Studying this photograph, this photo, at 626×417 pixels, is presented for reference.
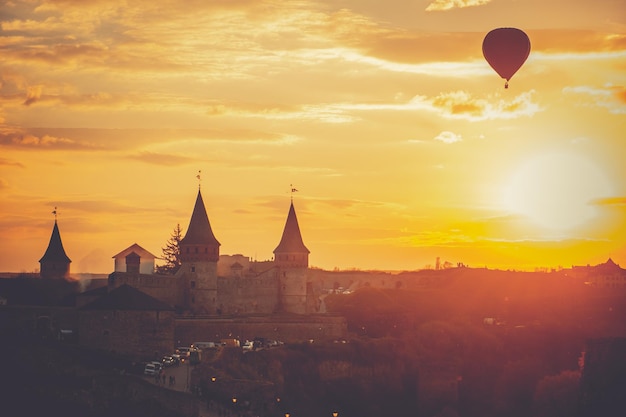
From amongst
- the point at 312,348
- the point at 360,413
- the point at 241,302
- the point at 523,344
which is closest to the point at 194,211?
the point at 241,302

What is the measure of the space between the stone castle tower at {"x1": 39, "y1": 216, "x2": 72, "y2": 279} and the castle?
15.6ft

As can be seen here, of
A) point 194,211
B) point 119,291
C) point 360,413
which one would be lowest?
point 360,413

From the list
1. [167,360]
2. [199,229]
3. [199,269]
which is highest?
[199,229]

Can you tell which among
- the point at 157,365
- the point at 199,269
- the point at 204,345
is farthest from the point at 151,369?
the point at 199,269

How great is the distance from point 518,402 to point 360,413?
15946mm

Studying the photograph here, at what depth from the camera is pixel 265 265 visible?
153375 millimetres

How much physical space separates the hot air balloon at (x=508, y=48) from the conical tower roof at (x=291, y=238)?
29.9 meters

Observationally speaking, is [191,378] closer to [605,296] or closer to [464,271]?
[605,296]

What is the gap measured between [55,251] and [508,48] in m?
44.9

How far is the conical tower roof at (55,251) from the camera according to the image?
333 feet

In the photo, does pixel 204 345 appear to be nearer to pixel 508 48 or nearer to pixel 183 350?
pixel 183 350

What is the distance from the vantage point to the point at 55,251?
10169 cm

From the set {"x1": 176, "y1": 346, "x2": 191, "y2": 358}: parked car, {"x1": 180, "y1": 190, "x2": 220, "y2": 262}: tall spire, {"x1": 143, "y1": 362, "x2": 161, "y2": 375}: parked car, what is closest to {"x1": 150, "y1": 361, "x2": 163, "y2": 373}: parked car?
{"x1": 143, "y1": 362, "x2": 161, "y2": 375}: parked car

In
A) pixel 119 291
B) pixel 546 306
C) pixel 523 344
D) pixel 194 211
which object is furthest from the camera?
pixel 546 306
